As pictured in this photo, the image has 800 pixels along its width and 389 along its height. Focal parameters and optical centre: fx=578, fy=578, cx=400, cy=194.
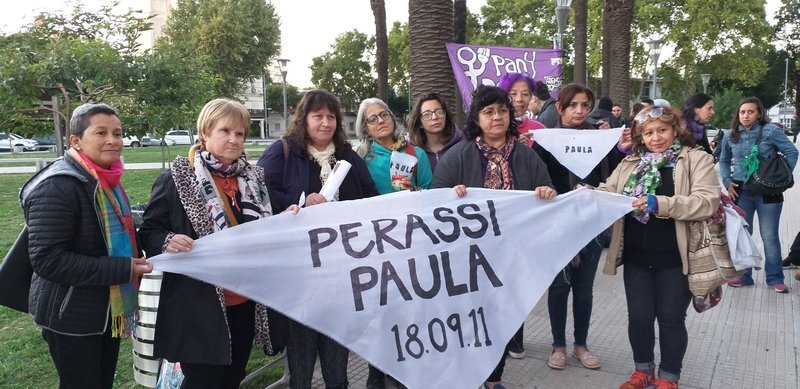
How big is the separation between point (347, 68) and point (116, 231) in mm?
54801

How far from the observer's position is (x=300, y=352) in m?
3.20

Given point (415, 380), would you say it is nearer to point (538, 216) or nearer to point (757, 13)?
point (538, 216)

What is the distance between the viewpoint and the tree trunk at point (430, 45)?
6.30 metres

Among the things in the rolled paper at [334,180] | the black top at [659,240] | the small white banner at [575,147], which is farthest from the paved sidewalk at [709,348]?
the rolled paper at [334,180]

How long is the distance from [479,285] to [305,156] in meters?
1.21

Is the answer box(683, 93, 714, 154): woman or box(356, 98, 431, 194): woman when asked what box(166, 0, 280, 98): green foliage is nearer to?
box(683, 93, 714, 154): woman

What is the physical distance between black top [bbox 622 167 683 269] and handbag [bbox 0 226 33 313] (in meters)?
3.19

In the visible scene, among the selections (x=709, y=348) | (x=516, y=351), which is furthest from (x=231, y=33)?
(x=709, y=348)

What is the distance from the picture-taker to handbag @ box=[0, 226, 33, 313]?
254cm

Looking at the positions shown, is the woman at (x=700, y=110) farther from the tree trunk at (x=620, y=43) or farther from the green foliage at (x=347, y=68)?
the green foliage at (x=347, y=68)

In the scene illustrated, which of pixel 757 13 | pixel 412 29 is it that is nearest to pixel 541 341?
pixel 412 29

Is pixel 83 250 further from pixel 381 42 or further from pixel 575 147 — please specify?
pixel 381 42

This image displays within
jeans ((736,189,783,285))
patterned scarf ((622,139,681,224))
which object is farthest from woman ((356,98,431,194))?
jeans ((736,189,783,285))

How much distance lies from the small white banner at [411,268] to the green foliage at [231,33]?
35024 millimetres
